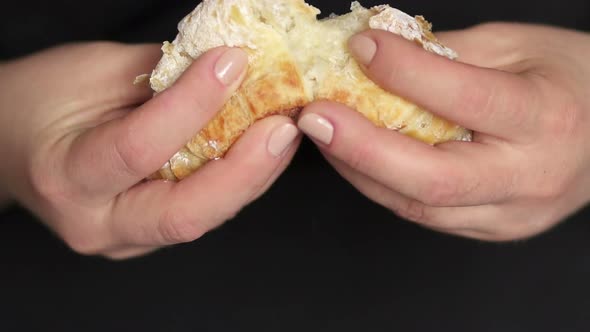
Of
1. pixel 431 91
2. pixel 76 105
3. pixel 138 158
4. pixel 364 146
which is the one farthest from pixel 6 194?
pixel 431 91

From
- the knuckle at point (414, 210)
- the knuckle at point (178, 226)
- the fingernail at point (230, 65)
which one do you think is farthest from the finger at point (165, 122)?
the knuckle at point (414, 210)

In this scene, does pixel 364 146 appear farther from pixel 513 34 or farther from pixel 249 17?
pixel 513 34

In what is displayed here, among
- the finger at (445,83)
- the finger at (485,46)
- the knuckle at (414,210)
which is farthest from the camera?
the finger at (485,46)

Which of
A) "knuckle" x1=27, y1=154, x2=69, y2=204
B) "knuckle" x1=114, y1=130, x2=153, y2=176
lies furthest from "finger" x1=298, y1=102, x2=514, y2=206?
"knuckle" x1=27, y1=154, x2=69, y2=204

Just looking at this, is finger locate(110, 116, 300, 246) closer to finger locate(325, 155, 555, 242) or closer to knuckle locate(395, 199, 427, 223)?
finger locate(325, 155, 555, 242)

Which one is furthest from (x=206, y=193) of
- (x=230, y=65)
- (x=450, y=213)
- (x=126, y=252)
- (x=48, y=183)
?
(x=450, y=213)

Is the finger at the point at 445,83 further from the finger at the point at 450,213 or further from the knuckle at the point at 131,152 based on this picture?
the knuckle at the point at 131,152
